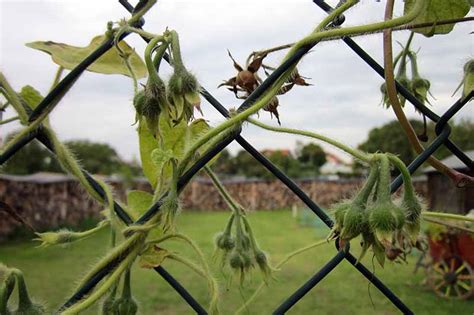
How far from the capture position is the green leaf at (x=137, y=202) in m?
0.43

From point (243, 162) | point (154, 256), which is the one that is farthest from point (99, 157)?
point (154, 256)

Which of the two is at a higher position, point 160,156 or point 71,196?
point 160,156

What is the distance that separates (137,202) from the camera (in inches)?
17.1

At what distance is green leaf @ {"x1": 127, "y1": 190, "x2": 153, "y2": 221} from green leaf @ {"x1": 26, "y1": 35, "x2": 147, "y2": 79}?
0.32ft

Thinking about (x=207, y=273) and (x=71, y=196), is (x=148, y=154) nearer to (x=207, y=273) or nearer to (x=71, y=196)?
(x=207, y=273)

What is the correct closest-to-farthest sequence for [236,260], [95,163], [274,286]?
[236,260] → [274,286] → [95,163]

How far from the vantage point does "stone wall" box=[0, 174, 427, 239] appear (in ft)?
27.4

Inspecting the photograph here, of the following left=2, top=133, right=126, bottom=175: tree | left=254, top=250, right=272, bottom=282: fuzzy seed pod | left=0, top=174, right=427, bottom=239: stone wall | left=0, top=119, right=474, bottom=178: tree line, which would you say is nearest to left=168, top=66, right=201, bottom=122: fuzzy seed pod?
left=254, top=250, right=272, bottom=282: fuzzy seed pod

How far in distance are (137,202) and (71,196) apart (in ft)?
33.6

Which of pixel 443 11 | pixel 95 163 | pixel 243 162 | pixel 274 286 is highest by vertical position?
pixel 243 162

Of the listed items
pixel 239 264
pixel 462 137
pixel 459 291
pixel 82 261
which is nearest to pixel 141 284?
pixel 82 261

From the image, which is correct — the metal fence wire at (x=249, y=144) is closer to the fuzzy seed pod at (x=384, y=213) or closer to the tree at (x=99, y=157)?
the fuzzy seed pod at (x=384, y=213)

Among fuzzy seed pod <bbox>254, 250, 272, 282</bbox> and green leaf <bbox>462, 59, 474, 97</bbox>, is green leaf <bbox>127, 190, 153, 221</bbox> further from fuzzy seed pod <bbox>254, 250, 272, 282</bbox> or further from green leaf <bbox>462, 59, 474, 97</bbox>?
green leaf <bbox>462, 59, 474, 97</bbox>

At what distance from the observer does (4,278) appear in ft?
0.99
